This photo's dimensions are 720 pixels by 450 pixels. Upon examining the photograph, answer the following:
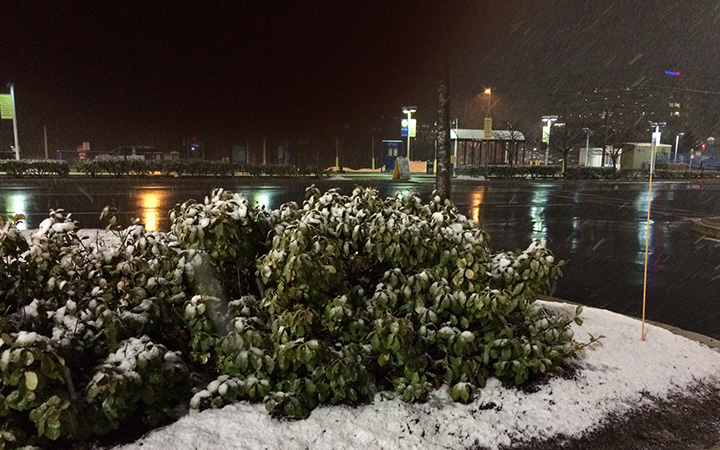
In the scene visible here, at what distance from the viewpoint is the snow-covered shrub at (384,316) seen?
3281mm

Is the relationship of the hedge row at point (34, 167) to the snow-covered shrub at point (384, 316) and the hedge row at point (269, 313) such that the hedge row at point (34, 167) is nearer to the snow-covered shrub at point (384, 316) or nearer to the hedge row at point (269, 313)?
the hedge row at point (269, 313)

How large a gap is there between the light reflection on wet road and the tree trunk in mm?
824

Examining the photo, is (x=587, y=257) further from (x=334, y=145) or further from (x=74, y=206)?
(x=334, y=145)

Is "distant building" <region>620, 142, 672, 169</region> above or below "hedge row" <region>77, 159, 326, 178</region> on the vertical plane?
above

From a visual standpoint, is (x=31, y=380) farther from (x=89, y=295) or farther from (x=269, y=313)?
(x=269, y=313)

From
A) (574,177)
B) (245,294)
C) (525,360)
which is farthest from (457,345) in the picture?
(574,177)

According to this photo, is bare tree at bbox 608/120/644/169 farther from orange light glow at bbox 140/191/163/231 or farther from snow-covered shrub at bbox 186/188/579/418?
snow-covered shrub at bbox 186/188/579/418

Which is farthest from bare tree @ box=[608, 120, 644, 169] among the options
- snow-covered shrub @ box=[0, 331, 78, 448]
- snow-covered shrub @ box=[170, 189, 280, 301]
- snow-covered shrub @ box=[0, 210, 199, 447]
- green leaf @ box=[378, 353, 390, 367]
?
snow-covered shrub @ box=[0, 331, 78, 448]

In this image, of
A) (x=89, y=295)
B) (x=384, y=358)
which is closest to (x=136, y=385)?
(x=89, y=295)

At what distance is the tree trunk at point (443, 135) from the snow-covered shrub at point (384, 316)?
184 inches

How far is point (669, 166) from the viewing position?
57.1 metres

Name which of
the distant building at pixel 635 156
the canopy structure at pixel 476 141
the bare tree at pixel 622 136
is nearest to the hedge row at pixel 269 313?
the canopy structure at pixel 476 141

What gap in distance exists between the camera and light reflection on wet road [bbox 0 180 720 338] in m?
7.08

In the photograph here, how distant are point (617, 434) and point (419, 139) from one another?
55684mm
